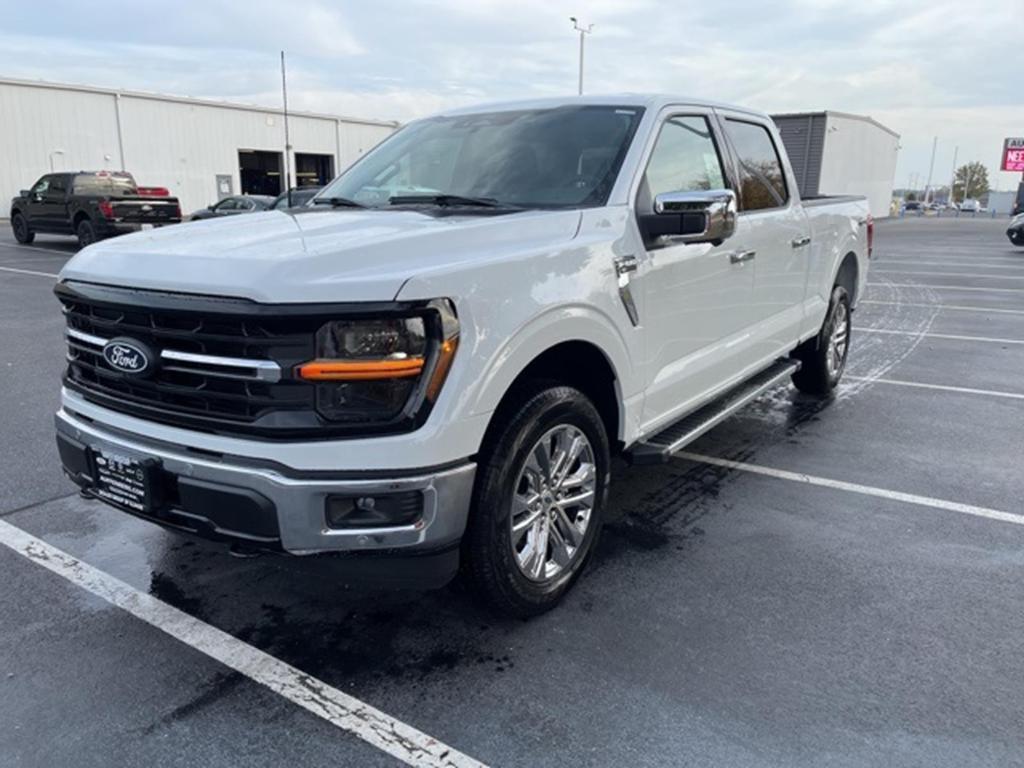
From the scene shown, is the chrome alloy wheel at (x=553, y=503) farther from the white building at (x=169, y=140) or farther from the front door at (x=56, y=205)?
the white building at (x=169, y=140)

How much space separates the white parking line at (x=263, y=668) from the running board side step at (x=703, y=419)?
5.52 feet

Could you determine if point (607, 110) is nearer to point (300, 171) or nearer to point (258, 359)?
point (258, 359)

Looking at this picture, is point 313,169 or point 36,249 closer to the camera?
point 36,249

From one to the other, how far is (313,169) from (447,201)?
47692 mm

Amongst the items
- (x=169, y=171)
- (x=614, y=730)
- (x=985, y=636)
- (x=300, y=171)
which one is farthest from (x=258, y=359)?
(x=300, y=171)

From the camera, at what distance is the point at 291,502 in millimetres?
2516

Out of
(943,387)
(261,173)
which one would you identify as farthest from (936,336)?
(261,173)

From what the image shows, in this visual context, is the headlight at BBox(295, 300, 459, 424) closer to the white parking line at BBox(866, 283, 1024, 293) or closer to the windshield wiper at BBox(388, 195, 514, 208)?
the windshield wiper at BBox(388, 195, 514, 208)

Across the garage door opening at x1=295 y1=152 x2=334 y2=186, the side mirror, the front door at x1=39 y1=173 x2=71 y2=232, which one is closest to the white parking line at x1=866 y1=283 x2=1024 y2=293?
the side mirror

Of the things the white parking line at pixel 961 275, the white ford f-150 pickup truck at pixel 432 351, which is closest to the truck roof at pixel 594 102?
the white ford f-150 pickup truck at pixel 432 351

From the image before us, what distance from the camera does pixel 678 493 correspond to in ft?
15.1

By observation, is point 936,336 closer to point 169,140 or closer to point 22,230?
point 22,230

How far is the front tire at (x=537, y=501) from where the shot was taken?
2871 millimetres

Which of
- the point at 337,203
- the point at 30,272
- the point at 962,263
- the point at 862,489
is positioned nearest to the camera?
the point at 337,203
